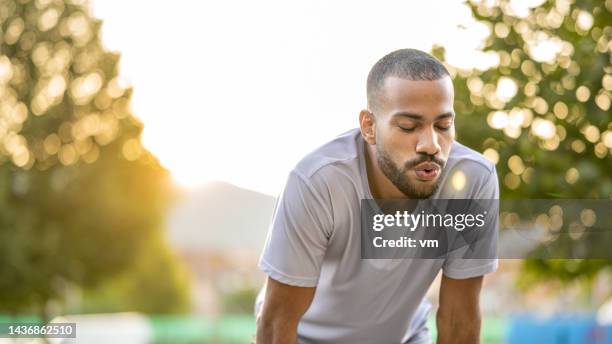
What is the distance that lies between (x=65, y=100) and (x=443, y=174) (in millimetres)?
19972

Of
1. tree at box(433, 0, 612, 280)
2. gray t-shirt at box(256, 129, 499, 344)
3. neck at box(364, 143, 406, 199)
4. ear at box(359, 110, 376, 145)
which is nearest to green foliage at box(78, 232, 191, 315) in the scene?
tree at box(433, 0, 612, 280)

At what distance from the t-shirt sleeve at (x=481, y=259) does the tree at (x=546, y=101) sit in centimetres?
153

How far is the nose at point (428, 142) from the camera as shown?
114 inches

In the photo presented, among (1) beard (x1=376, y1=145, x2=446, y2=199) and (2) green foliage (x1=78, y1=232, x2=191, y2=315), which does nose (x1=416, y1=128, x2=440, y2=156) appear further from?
(2) green foliage (x1=78, y1=232, x2=191, y2=315)

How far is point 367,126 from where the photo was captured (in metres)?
3.13

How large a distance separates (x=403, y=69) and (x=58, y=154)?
20206 millimetres

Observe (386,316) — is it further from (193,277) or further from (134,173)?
(193,277)

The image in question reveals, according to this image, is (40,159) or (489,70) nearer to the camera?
(489,70)

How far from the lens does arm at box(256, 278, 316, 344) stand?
3.14 meters

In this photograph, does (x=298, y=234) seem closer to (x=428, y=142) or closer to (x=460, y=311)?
(x=428, y=142)

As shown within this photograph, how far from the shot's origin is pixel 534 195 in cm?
517

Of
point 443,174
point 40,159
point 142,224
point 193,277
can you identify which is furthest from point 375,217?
point 193,277

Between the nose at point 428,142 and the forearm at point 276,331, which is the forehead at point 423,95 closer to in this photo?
the nose at point 428,142

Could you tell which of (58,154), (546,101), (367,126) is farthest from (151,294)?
(367,126)
